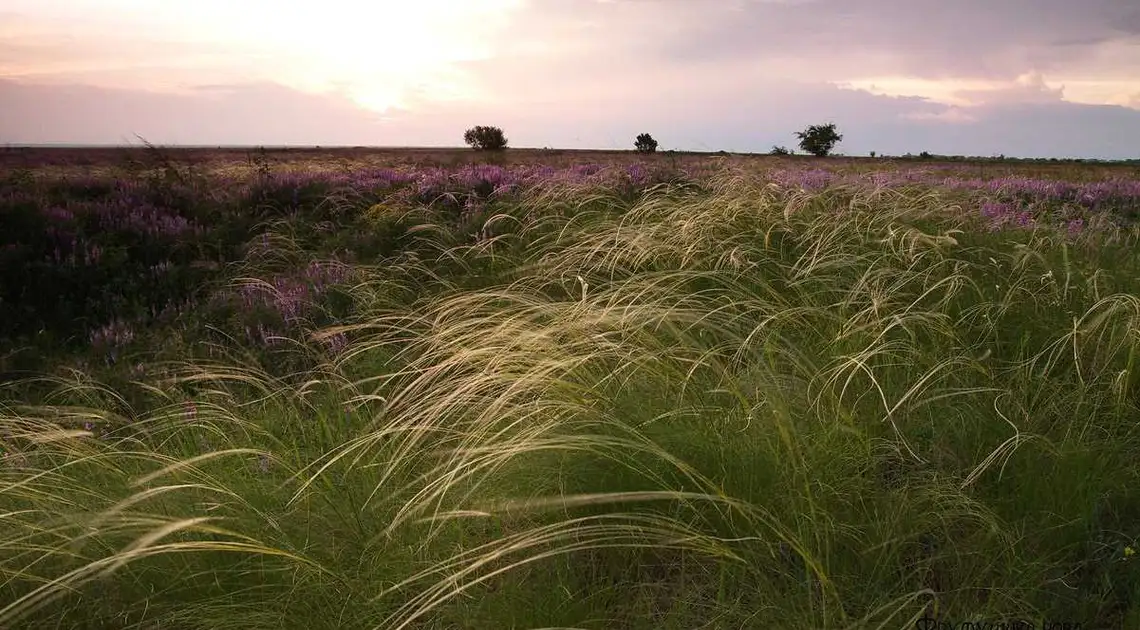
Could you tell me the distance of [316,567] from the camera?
6.54 feet

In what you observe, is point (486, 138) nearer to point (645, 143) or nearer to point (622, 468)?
point (645, 143)

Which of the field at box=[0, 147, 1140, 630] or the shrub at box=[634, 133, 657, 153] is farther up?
the shrub at box=[634, 133, 657, 153]

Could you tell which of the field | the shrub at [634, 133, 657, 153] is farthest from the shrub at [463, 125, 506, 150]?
the field

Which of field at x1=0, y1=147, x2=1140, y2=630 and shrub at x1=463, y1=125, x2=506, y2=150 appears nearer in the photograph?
field at x1=0, y1=147, x2=1140, y2=630

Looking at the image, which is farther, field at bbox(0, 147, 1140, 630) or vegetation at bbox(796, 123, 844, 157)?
vegetation at bbox(796, 123, 844, 157)

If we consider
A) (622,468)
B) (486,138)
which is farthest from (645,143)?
(622,468)

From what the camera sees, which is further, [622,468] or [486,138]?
[486,138]

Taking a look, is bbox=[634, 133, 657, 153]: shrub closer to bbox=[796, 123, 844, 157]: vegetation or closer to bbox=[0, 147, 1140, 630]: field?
bbox=[796, 123, 844, 157]: vegetation

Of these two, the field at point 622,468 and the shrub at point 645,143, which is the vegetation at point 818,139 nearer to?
the shrub at point 645,143

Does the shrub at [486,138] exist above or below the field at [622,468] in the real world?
above

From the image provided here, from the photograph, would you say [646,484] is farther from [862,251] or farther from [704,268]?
[862,251]

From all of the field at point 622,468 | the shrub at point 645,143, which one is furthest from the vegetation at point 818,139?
the field at point 622,468

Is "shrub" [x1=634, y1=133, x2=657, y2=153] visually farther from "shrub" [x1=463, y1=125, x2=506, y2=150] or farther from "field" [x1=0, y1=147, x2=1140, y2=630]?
"field" [x1=0, y1=147, x2=1140, y2=630]

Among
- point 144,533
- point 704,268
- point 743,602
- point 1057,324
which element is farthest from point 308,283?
point 1057,324
